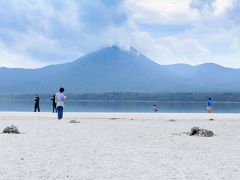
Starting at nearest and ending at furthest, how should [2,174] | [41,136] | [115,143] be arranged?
1. [2,174]
2. [115,143]
3. [41,136]

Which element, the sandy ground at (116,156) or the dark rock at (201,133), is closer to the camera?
the sandy ground at (116,156)

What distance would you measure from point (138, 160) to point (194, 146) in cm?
417

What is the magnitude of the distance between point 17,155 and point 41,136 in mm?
5911

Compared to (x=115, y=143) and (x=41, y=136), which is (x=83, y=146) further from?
(x=41, y=136)

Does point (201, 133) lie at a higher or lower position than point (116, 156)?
higher

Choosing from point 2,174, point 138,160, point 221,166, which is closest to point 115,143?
point 138,160

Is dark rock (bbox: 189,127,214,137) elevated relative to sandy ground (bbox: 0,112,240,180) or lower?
elevated

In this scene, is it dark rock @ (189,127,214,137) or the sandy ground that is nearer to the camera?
→ the sandy ground

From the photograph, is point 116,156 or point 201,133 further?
point 201,133

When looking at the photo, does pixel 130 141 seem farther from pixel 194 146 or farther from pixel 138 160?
pixel 138 160

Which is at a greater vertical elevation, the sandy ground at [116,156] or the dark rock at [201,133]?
the dark rock at [201,133]

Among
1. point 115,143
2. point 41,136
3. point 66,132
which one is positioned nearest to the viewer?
point 115,143

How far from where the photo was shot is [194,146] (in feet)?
57.3

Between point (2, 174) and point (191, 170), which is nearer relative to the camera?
point (2, 174)
